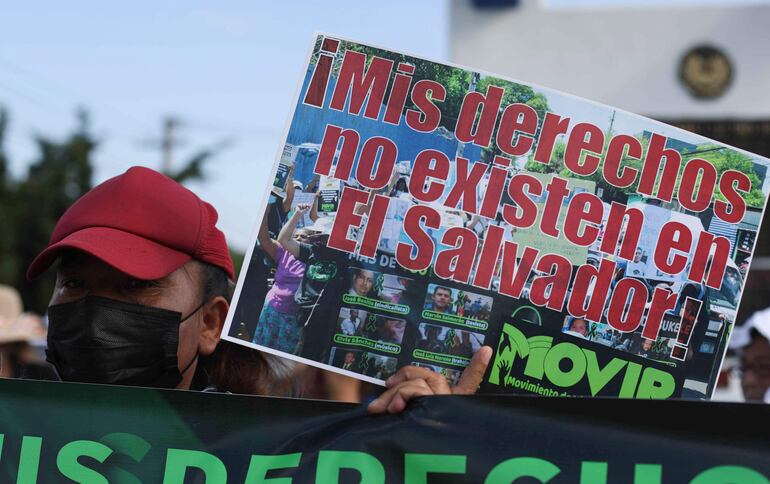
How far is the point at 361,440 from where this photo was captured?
6.34ft

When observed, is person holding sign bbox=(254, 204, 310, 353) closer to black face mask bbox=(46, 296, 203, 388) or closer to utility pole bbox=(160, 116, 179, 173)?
black face mask bbox=(46, 296, 203, 388)

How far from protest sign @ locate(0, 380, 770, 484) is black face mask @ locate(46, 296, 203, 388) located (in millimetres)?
94

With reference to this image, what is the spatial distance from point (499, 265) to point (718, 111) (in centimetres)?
1604

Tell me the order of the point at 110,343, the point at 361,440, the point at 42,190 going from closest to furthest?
the point at 361,440 → the point at 110,343 → the point at 42,190

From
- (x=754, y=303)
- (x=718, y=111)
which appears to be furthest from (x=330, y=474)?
(x=718, y=111)

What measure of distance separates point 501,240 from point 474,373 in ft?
0.79

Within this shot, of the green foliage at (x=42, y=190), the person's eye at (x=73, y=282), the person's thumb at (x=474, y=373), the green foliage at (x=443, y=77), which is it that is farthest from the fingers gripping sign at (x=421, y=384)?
the green foliage at (x=42, y=190)

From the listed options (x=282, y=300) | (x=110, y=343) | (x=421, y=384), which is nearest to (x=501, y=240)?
(x=421, y=384)

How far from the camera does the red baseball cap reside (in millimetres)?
2064

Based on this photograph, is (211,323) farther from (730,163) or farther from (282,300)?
(730,163)

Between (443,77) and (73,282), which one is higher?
(443,77)

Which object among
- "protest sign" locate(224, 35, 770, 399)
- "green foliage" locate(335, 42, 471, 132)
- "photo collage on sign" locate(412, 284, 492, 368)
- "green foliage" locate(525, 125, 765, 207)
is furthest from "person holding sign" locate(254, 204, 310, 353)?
"green foliage" locate(525, 125, 765, 207)

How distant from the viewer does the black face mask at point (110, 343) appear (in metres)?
2.05

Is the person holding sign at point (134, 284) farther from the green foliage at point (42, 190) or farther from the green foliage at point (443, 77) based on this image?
the green foliage at point (42, 190)
